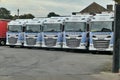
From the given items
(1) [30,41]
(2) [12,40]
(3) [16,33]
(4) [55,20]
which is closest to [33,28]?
(1) [30,41]

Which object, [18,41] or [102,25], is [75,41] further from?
[18,41]

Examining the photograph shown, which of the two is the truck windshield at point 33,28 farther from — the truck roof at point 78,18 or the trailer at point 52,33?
the truck roof at point 78,18

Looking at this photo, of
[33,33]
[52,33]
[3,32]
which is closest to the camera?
[52,33]

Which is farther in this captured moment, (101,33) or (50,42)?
(50,42)

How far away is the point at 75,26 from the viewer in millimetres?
35438

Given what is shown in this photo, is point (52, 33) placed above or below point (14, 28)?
below

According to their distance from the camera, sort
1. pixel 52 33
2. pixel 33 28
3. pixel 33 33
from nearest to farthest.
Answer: pixel 52 33 → pixel 33 33 → pixel 33 28

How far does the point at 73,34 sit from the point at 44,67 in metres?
14.8

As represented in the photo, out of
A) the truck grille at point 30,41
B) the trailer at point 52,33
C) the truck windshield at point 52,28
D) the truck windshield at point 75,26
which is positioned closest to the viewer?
the truck windshield at point 75,26

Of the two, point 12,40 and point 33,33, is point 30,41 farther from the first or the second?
point 12,40

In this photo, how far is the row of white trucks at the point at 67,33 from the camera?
33.3 meters

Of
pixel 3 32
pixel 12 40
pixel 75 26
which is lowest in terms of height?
pixel 12 40

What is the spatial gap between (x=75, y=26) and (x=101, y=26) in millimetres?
2749

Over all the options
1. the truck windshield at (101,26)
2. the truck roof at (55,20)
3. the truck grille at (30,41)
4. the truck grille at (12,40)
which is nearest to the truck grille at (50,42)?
the truck roof at (55,20)
